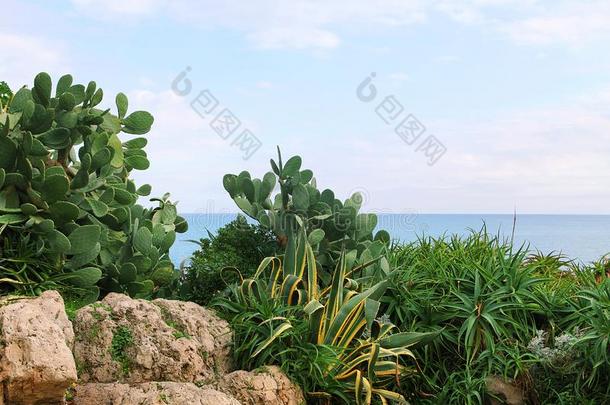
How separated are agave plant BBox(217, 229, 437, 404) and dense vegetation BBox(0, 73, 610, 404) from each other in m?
0.01

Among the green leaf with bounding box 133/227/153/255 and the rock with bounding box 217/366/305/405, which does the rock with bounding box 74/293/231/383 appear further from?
the green leaf with bounding box 133/227/153/255

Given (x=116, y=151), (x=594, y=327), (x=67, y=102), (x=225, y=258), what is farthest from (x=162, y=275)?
(x=594, y=327)

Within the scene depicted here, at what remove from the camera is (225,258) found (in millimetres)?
5828

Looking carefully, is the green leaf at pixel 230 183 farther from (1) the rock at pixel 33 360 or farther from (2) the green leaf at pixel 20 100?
(1) the rock at pixel 33 360

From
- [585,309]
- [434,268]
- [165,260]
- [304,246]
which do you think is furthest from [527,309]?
[165,260]

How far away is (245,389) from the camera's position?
14.3ft

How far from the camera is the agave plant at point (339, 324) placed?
4.81m

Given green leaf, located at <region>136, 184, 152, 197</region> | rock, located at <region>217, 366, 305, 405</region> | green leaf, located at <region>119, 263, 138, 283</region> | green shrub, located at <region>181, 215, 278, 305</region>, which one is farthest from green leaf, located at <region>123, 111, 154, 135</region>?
rock, located at <region>217, 366, 305, 405</region>

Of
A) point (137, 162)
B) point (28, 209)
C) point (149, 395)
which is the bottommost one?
point (149, 395)

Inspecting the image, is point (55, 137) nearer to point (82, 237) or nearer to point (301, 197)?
point (82, 237)

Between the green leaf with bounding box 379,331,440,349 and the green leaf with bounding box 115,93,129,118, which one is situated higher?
the green leaf with bounding box 115,93,129,118

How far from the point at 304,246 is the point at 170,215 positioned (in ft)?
6.27

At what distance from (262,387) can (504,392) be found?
1.88 metres

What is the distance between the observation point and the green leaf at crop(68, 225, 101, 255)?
17.5 ft
